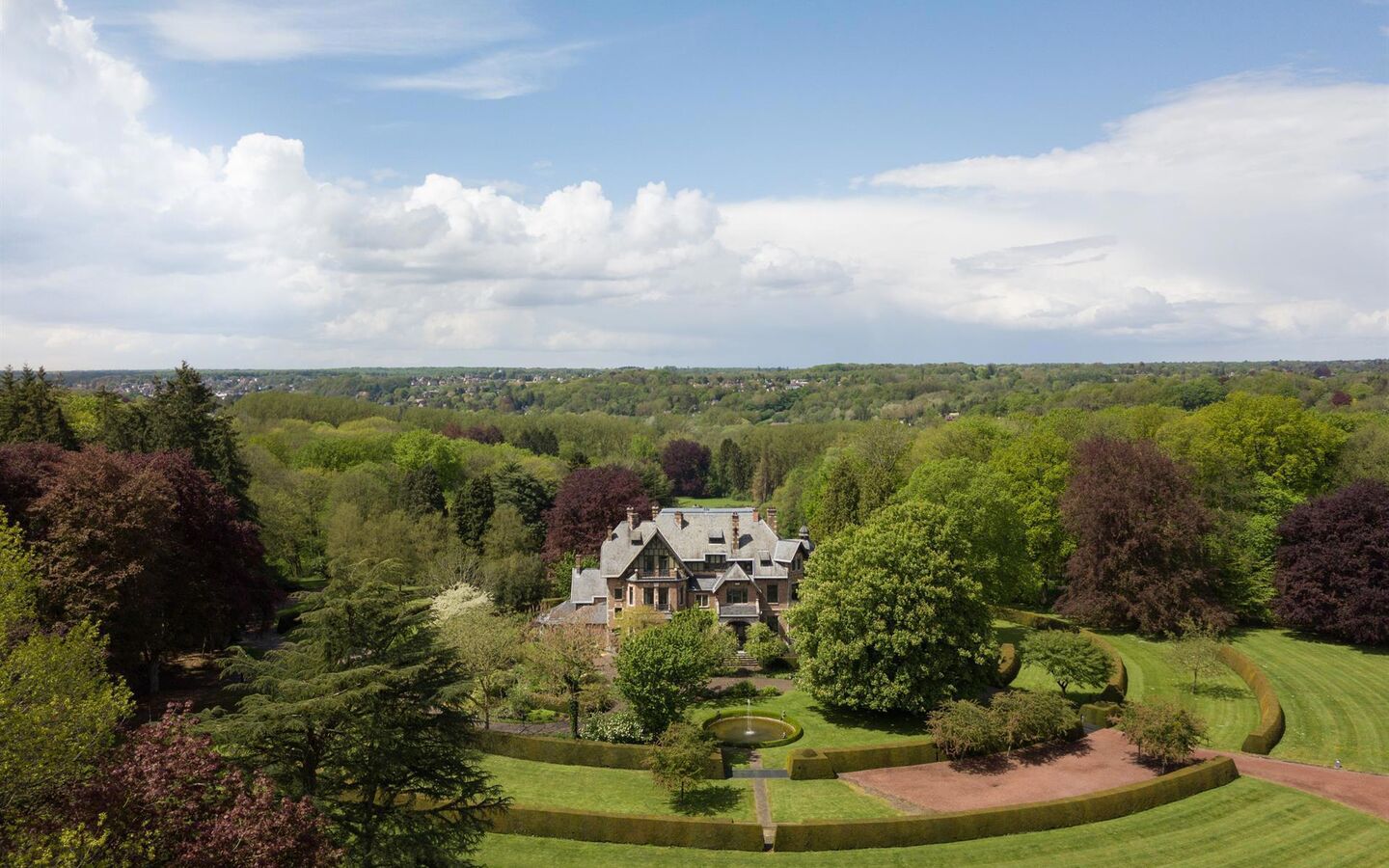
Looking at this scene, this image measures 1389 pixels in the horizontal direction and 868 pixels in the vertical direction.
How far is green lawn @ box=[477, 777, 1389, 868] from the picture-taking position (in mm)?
28469

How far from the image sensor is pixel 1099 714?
40.8 m

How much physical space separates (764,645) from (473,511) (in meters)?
30.5

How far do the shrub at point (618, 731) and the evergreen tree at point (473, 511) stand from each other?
32.6 m

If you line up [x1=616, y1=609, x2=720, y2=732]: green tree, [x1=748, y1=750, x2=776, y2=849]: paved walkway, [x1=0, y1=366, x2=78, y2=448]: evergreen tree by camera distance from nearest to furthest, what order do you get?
[x1=748, y1=750, x2=776, y2=849]: paved walkway < [x1=616, y1=609, x2=720, y2=732]: green tree < [x1=0, y1=366, x2=78, y2=448]: evergreen tree

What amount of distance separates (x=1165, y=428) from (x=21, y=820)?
7721cm

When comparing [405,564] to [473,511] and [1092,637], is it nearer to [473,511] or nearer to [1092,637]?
[473,511]

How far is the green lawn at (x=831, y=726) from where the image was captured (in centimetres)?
3916

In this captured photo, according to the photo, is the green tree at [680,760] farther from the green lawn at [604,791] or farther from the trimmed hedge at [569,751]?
the trimmed hedge at [569,751]

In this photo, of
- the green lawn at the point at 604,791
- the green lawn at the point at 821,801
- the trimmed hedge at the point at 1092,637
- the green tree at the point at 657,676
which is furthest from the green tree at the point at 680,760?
the trimmed hedge at the point at 1092,637

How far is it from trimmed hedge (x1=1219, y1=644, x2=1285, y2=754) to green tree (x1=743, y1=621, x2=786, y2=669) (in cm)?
2398

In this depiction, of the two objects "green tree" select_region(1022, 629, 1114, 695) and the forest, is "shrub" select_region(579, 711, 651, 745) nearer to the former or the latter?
the forest

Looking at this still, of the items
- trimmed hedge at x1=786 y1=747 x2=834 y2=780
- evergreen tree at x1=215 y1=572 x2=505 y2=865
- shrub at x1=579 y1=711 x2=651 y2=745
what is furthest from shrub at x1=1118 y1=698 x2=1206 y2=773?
evergreen tree at x1=215 y1=572 x2=505 y2=865

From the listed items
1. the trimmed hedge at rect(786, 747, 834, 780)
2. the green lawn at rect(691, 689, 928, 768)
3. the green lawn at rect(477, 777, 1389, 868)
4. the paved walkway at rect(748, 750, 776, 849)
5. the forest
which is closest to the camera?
the forest

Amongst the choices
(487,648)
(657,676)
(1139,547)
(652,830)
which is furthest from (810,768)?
(1139,547)
